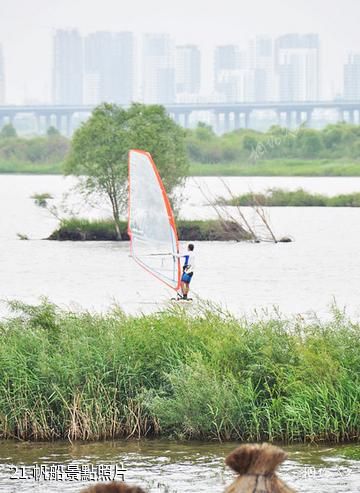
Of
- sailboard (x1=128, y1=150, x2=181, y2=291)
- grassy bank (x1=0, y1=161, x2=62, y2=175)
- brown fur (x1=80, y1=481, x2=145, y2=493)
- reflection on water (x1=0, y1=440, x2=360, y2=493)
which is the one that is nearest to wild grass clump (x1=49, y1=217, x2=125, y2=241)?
sailboard (x1=128, y1=150, x2=181, y2=291)

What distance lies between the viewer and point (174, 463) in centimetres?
1334

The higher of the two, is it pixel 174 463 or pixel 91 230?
pixel 91 230

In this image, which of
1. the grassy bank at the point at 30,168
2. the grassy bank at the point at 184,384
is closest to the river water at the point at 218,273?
the grassy bank at the point at 184,384

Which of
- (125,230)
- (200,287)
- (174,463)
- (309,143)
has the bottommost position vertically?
(174,463)

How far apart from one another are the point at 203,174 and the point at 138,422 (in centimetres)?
8783

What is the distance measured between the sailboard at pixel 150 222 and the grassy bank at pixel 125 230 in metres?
19.8

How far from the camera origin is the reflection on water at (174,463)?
1251 cm

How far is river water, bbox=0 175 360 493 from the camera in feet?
42.3

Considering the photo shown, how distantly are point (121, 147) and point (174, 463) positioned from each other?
1492 inches

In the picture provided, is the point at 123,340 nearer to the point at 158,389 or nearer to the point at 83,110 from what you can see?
the point at 158,389

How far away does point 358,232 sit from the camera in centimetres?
6328

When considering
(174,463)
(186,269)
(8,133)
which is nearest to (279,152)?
(8,133)

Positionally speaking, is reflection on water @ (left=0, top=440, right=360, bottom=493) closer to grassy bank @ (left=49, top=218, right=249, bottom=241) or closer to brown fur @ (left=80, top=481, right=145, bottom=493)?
brown fur @ (left=80, top=481, right=145, bottom=493)

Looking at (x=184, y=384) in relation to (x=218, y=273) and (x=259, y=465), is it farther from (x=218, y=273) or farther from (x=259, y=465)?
(x=218, y=273)
